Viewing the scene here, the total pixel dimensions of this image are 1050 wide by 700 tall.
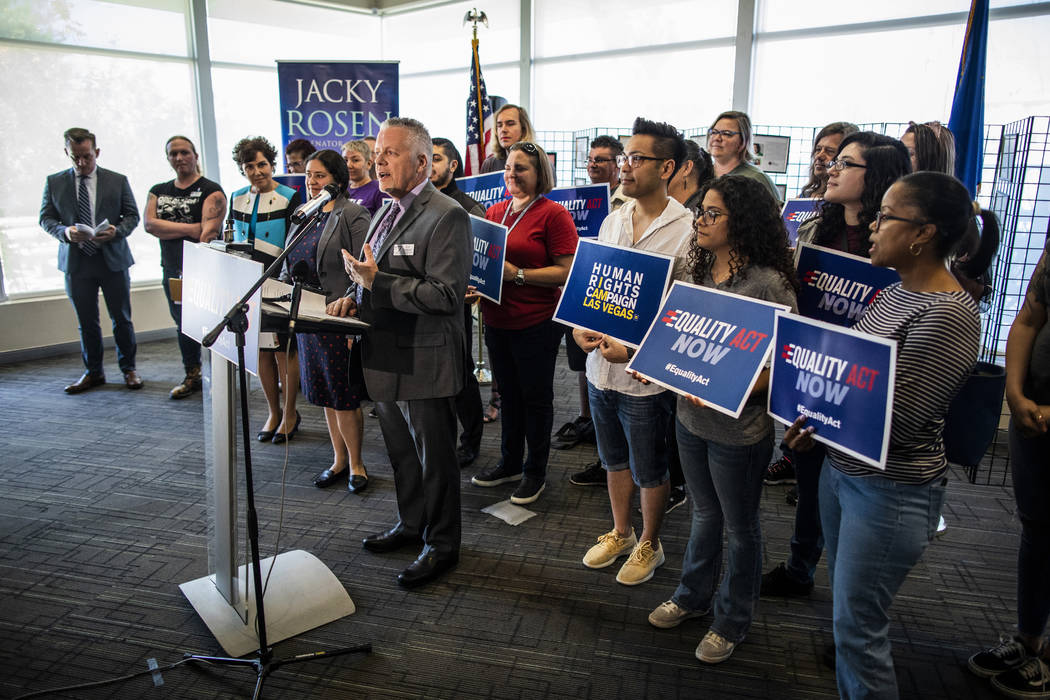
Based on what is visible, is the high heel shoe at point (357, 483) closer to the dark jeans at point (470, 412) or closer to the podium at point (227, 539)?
the dark jeans at point (470, 412)

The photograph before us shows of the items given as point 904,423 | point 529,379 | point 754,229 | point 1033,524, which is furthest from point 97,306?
point 1033,524

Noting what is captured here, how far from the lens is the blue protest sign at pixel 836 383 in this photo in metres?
1.36

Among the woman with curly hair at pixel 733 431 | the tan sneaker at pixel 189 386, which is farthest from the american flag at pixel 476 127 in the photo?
the woman with curly hair at pixel 733 431

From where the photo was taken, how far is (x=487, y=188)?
4.10m

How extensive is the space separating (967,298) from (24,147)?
7.20 metres

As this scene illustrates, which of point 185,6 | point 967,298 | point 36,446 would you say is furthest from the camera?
point 185,6

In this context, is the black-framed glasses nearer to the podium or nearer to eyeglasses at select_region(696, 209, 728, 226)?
eyeglasses at select_region(696, 209, 728, 226)

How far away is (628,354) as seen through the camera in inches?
87.7

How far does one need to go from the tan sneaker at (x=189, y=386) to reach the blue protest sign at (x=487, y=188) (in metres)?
2.55

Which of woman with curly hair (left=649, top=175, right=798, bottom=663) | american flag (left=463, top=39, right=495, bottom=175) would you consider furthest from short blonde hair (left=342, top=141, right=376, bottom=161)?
woman with curly hair (left=649, top=175, right=798, bottom=663)

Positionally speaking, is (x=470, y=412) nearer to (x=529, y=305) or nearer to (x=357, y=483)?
(x=357, y=483)

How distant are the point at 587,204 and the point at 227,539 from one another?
255 cm

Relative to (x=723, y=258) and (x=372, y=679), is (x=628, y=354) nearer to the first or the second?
(x=723, y=258)

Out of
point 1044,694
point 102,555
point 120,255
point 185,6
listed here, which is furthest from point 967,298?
point 185,6
